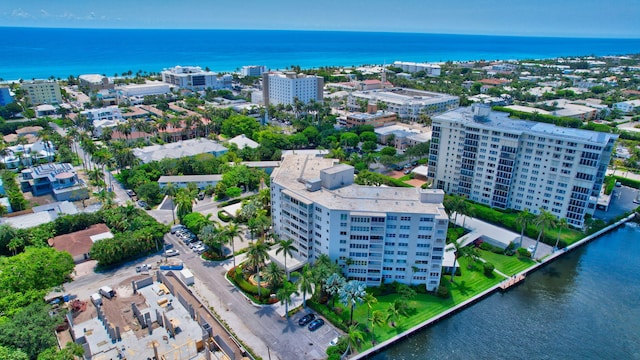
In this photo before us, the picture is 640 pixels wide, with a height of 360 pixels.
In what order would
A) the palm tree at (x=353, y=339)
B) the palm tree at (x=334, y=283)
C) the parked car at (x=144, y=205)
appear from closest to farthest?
the palm tree at (x=353, y=339) < the palm tree at (x=334, y=283) < the parked car at (x=144, y=205)

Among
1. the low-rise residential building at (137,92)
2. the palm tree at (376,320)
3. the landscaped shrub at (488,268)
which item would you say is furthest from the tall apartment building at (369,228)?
the low-rise residential building at (137,92)

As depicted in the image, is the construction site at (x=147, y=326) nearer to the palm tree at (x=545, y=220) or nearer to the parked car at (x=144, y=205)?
the parked car at (x=144, y=205)

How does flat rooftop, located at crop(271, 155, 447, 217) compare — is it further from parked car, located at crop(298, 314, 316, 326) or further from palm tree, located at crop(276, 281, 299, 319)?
parked car, located at crop(298, 314, 316, 326)

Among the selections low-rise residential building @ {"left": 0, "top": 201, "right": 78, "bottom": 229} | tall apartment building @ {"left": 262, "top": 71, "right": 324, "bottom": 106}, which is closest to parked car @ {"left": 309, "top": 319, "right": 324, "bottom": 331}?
low-rise residential building @ {"left": 0, "top": 201, "right": 78, "bottom": 229}

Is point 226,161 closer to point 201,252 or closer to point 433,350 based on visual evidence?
point 201,252

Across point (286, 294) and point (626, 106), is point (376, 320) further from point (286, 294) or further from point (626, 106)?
point (626, 106)

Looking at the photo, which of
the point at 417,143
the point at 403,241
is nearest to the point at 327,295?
the point at 403,241
